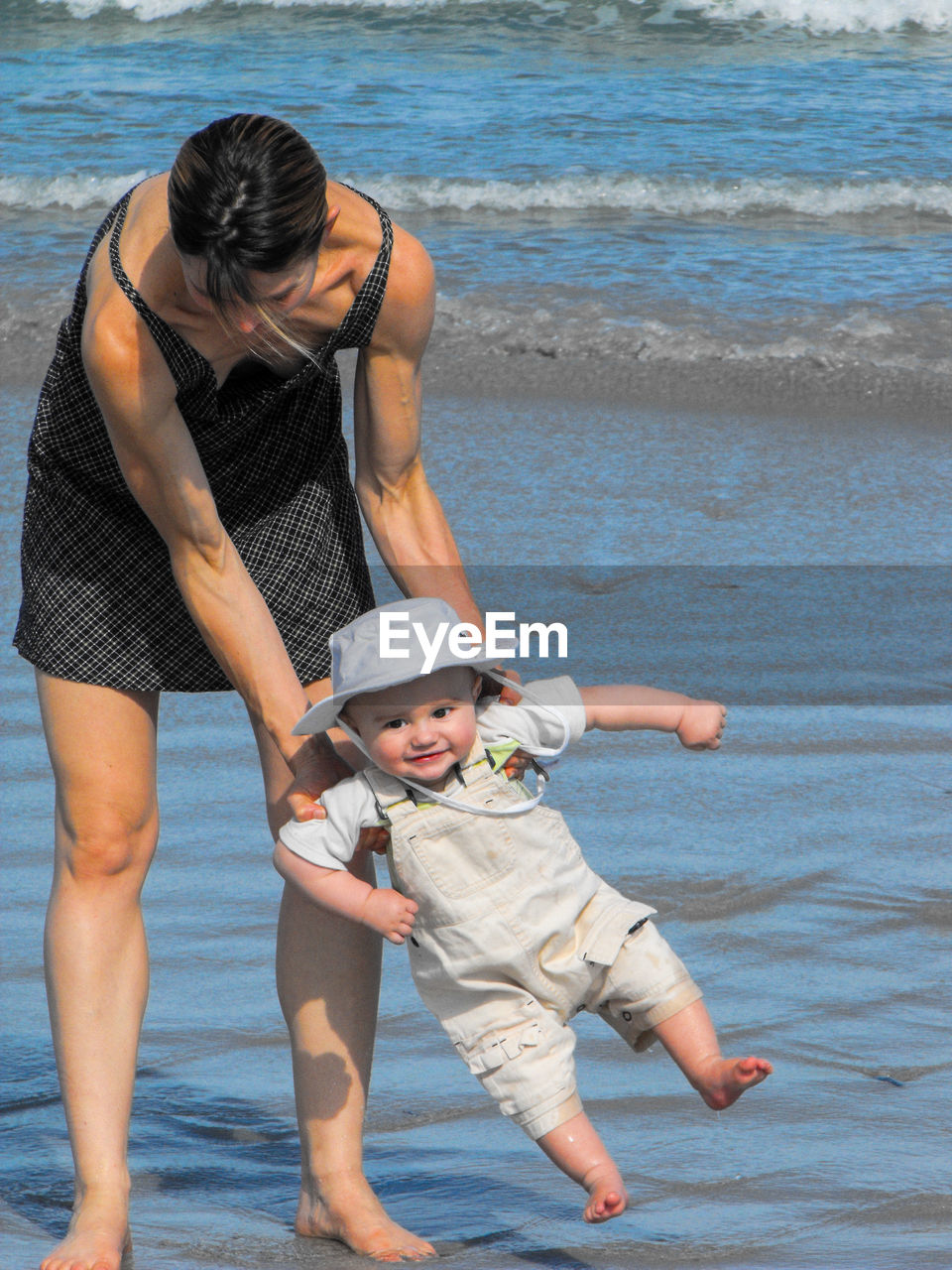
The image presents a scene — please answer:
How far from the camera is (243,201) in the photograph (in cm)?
193

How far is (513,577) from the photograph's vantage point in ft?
17.1

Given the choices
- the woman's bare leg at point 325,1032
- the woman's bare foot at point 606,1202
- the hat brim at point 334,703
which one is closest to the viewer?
the woman's bare foot at point 606,1202

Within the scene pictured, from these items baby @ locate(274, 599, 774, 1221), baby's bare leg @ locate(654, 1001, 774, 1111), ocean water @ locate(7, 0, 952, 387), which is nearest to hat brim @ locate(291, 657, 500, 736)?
baby @ locate(274, 599, 774, 1221)

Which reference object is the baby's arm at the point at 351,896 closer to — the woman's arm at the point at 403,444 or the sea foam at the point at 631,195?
the woman's arm at the point at 403,444

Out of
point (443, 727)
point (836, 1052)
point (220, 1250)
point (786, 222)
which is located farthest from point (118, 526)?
point (786, 222)

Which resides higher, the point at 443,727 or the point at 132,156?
the point at 443,727

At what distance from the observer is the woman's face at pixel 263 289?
6.55ft

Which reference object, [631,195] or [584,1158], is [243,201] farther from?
[631,195]

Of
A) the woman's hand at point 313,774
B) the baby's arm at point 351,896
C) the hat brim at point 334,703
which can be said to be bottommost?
the baby's arm at point 351,896

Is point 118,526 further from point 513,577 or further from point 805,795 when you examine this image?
point 513,577

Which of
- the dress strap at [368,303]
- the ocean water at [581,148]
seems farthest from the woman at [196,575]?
the ocean water at [581,148]

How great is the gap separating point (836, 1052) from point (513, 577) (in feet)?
8.47

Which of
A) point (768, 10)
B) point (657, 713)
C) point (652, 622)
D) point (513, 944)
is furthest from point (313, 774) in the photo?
point (768, 10)

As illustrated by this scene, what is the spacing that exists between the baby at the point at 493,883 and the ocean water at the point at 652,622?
0.87ft
